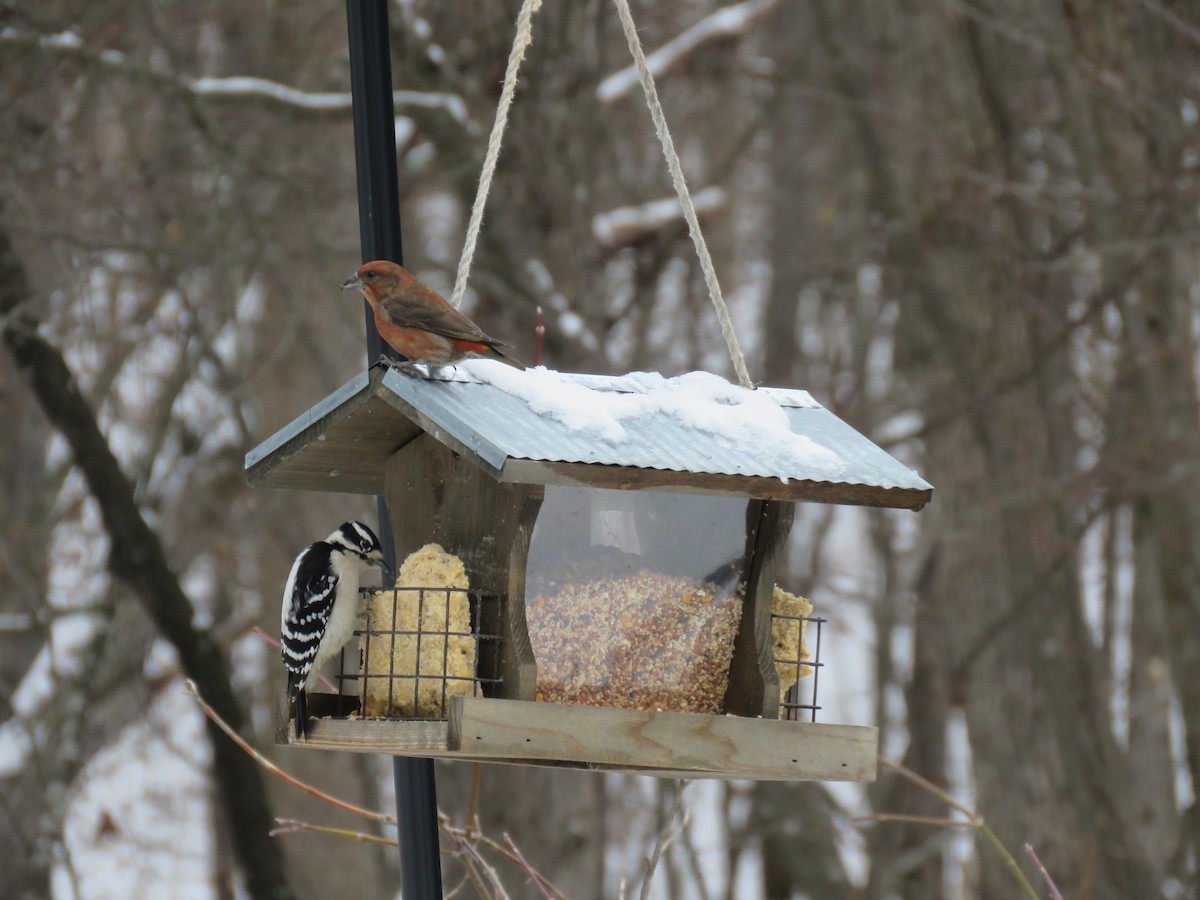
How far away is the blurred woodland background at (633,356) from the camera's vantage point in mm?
8789

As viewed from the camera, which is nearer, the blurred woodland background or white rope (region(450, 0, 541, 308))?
white rope (region(450, 0, 541, 308))

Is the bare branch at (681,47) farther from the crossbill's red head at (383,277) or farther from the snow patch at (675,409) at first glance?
the snow patch at (675,409)

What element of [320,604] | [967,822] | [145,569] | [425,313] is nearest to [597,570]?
[320,604]

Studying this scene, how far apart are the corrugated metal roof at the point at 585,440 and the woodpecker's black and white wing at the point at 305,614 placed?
0.28 m

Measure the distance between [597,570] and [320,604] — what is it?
722 millimetres

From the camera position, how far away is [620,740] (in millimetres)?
3701

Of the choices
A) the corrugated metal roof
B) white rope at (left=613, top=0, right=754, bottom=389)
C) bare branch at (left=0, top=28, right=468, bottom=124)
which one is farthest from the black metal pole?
bare branch at (left=0, top=28, right=468, bottom=124)

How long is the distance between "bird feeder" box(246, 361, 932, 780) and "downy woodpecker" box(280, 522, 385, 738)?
0.08 meters

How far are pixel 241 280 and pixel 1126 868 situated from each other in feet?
19.2

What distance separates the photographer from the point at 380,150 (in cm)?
423

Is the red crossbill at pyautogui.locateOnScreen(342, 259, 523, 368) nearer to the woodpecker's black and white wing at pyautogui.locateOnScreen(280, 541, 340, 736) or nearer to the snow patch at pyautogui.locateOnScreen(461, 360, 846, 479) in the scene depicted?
the snow patch at pyautogui.locateOnScreen(461, 360, 846, 479)

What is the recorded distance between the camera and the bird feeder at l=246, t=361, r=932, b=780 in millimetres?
3695

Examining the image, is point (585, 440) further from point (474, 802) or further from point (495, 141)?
point (474, 802)

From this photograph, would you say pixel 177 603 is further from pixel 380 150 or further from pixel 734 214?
pixel 734 214
